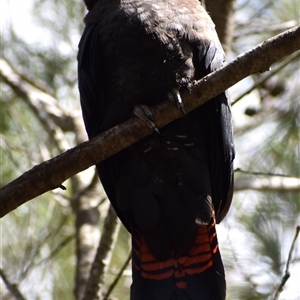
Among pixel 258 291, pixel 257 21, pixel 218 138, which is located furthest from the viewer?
pixel 257 21

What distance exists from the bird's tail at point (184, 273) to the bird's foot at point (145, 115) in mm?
605

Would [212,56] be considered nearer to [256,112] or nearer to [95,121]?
[95,121]

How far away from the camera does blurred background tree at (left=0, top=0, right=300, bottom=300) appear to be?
12.3 ft

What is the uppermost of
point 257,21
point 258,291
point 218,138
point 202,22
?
point 257,21

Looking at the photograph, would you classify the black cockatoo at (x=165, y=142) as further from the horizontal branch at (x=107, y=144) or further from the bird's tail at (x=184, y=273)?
the horizontal branch at (x=107, y=144)

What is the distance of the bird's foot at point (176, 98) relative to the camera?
2.62 meters

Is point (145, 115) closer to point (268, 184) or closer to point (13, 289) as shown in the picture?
point (13, 289)

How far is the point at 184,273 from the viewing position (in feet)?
9.46

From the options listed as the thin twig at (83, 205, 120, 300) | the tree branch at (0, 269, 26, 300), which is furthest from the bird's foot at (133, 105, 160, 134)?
the tree branch at (0, 269, 26, 300)

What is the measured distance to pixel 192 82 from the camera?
2.77m

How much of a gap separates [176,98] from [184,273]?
80 cm

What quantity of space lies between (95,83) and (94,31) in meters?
0.25

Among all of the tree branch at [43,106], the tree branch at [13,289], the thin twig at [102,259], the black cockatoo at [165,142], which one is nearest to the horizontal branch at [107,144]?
the black cockatoo at [165,142]

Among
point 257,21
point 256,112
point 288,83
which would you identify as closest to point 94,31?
point 256,112
